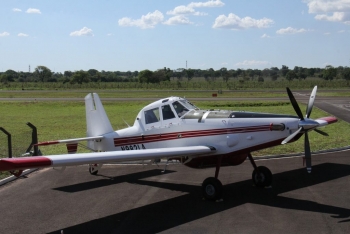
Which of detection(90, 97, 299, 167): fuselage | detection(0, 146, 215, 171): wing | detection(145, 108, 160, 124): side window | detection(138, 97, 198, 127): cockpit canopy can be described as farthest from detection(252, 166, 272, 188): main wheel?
detection(145, 108, 160, 124): side window

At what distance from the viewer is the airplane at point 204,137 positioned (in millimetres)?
12070

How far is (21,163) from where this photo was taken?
9.07m

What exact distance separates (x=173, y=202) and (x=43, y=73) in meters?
188

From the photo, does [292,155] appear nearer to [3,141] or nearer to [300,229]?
[300,229]

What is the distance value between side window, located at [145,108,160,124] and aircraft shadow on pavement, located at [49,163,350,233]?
212cm

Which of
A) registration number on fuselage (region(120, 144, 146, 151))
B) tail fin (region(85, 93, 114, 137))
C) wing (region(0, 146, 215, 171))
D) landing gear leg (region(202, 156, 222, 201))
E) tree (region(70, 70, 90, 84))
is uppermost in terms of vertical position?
tree (region(70, 70, 90, 84))

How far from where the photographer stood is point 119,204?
12.2 m

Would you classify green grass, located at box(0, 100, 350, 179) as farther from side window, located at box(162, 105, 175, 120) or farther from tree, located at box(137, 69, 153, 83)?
tree, located at box(137, 69, 153, 83)

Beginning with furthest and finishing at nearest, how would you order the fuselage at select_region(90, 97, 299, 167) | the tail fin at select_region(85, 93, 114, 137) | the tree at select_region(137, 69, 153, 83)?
the tree at select_region(137, 69, 153, 83) < the tail fin at select_region(85, 93, 114, 137) < the fuselage at select_region(90, 97, 299, 167)

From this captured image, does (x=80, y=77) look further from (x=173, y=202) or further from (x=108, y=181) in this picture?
(x=173, y=202)

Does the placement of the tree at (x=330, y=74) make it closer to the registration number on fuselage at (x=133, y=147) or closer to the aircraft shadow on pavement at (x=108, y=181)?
the aircraft shadow on pavement at (x=108, y=181)

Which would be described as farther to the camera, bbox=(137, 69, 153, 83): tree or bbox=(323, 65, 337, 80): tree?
bbox=(323, 65, 337, 80): tree

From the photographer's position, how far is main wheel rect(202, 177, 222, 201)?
1223 cm

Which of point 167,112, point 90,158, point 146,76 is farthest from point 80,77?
point 90,158
